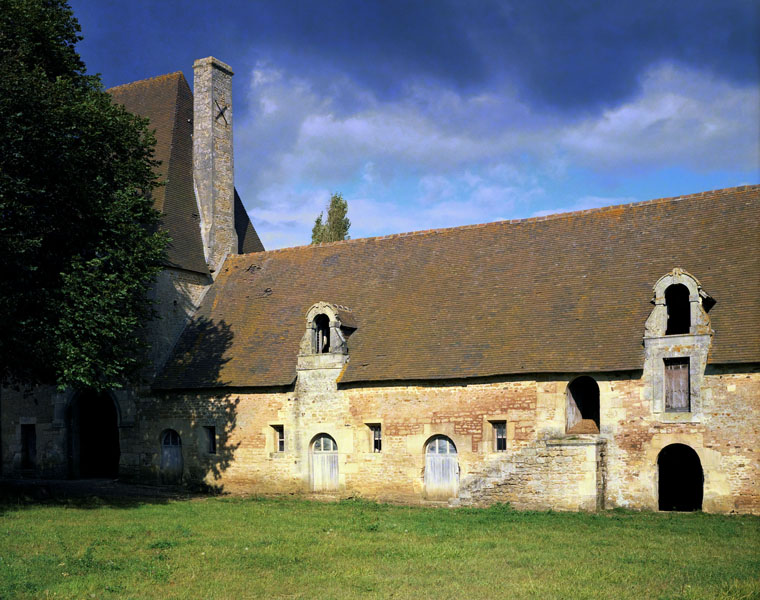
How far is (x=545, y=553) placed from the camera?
583 inches

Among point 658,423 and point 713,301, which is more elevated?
point 713,301

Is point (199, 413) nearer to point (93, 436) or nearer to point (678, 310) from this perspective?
point (93, 436)

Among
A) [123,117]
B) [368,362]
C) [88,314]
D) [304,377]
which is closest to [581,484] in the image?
[368,362]

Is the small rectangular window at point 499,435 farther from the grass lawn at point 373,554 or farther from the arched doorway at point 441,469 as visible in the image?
the grass lawn at point 373,554

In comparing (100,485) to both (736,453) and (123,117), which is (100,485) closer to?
(123,117)

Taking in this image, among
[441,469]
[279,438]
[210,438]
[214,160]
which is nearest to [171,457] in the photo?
[210,438]

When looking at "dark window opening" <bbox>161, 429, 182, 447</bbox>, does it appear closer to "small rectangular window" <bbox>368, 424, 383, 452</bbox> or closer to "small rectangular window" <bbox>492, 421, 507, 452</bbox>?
"small rectangular window" <bbox>368, 424, 383, 452</bbox>

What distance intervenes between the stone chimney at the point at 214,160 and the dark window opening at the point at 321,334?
252 inches

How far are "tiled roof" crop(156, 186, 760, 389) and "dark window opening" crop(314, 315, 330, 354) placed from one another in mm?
863

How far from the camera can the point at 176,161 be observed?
100ft

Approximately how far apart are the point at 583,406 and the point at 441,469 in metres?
4.15

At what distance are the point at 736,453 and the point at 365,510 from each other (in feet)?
29.5

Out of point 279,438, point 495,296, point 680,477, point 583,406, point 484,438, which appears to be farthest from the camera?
point 279,438

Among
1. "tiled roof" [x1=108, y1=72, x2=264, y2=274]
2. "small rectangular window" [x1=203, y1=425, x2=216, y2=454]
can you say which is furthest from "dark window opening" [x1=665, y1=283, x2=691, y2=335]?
"tiled roof" [x1=108, y1=72, x2=264, y2=274]
